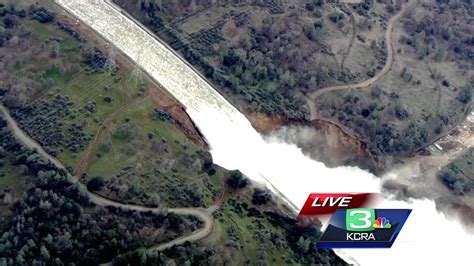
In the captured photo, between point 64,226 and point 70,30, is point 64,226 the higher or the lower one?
the lower one

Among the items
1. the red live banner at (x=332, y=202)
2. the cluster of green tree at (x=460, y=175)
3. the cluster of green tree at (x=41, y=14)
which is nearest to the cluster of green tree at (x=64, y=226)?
the red live banner at (x=332, y=202)

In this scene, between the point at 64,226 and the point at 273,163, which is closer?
the point at 64,226

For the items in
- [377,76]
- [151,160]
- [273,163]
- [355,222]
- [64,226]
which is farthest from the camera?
[377,76]

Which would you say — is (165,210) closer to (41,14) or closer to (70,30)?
(70,30)

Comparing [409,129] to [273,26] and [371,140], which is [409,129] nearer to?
[371,140]

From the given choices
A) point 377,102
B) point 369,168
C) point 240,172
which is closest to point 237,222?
point 240,172

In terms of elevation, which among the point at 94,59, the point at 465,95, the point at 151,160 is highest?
the point at 465,95

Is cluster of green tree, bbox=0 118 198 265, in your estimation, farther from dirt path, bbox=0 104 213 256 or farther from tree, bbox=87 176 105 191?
tree, bbox=87 176 105 191

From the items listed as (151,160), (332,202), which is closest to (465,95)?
(332,202)
